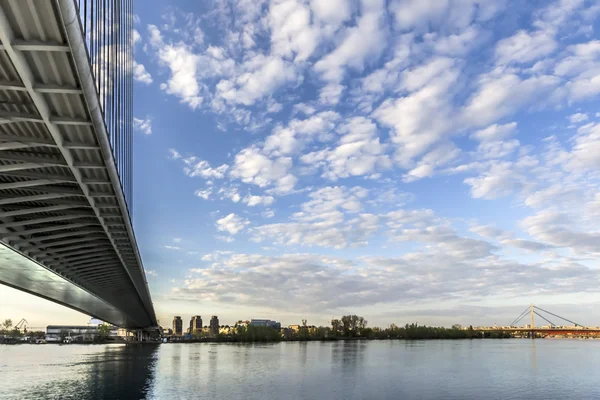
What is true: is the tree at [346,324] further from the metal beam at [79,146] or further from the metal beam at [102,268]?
the metal beam at [79,146]

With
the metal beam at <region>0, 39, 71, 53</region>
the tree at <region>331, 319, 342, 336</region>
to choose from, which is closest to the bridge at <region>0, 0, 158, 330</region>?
the metal beam at <region>0, 39, 71, 53</region>

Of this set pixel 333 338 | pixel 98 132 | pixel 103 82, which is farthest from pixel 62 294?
pixel 333 338

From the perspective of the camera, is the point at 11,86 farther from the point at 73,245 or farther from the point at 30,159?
the point at 73,245

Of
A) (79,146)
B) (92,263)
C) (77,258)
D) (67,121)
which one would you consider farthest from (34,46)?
(92,263)

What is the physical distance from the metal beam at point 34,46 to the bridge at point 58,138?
0.02 meters

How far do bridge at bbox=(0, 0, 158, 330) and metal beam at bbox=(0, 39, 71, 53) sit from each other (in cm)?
2

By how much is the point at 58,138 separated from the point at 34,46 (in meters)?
4.51

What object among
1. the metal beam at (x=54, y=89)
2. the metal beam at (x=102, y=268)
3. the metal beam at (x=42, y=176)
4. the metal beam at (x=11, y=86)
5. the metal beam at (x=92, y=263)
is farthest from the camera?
the metal beam at (x=102, y=268)

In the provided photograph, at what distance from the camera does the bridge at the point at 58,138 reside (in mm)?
9172

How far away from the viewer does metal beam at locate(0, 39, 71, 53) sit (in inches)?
355

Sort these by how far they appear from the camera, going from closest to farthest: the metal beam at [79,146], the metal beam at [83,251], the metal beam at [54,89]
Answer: the metal beam at [54,89] < the metal beam at [79,146] < the metal beam at [83,251]

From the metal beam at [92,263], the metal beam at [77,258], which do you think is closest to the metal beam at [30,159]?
the metal beam at [77,258]

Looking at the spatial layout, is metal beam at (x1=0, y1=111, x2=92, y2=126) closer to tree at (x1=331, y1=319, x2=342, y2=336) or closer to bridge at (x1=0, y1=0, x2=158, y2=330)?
bridge at (x1=0, y1=0, x2=158, y2=330)

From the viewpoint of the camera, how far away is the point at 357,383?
123 ft
